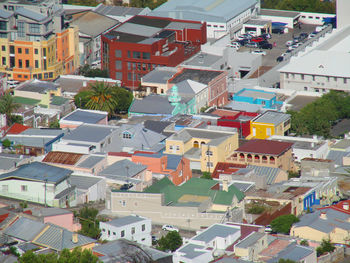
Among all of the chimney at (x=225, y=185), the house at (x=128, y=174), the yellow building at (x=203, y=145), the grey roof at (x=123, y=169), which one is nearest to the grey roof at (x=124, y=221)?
the house at (x=128, y=174)

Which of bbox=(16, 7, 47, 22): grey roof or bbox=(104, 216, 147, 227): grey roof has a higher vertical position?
bbox=(16, 7, 47, 22): grey roof

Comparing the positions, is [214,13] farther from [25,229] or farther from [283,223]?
[25,229]

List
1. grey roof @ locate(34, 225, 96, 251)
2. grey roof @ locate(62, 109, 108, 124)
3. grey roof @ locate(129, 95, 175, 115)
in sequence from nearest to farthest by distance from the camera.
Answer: grey roof @ locate(34, 225, 96, 251)
grey roof @ locate(62, 109, 108, 124)
grey roof @ locate(129, 95, 175, 115)

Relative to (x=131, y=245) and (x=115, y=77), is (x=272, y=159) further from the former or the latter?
(x=115, y=77)

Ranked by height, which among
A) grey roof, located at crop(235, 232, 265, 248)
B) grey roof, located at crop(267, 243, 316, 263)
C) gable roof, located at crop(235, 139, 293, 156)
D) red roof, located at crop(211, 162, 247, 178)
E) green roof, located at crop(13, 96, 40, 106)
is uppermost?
grey roof, located at crop(235, 232, 265, 248)

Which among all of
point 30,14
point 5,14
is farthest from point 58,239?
point 5,14

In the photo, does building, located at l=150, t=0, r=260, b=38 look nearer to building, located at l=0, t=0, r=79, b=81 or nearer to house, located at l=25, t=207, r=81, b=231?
building, located at l=0, t=0, r=79, b=81

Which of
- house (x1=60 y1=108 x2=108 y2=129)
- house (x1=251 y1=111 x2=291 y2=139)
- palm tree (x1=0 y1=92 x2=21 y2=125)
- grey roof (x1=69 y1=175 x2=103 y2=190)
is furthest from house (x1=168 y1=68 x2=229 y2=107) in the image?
grey roof (x1=69 y1=175 x2=103 y2=190)
